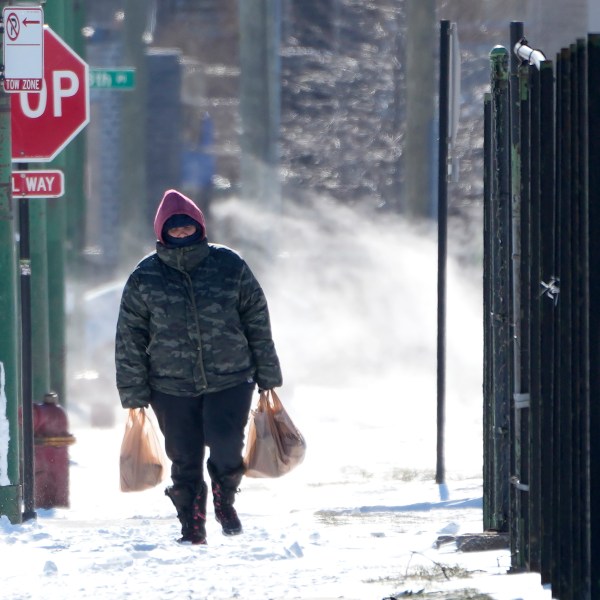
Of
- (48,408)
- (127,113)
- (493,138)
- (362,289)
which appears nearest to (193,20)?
(127,113)

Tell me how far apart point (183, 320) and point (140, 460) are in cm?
71

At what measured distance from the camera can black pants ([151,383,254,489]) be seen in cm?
778

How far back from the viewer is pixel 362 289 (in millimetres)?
24984

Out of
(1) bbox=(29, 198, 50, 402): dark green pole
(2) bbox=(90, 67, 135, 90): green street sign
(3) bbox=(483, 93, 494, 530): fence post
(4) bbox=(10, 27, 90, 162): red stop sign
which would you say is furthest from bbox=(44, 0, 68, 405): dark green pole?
(3) bbox=(483, 93, 494, 530): fence post

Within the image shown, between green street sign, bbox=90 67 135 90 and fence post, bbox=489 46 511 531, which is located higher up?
green street sign, bbox=90 67 135 90

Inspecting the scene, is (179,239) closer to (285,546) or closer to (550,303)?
(285,546)

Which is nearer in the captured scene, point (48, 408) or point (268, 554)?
point (268, 554)

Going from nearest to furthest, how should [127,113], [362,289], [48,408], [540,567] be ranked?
[540,567] → [48,408] → [362,289] → [127,113]

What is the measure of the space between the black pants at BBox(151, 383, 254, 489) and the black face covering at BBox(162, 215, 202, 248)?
0.66m

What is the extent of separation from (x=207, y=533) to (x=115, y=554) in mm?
876

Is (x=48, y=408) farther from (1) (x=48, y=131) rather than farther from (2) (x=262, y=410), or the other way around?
(2) (x=262, y=410)

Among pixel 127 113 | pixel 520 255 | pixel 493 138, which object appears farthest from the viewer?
pixel 127 113

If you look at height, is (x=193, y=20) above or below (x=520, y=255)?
above

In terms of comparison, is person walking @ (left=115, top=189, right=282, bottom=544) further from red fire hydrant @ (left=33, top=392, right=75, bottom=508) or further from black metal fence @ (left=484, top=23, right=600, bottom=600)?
red fire hydrant @ (left=33, top=392, right=75, bottom=508)
